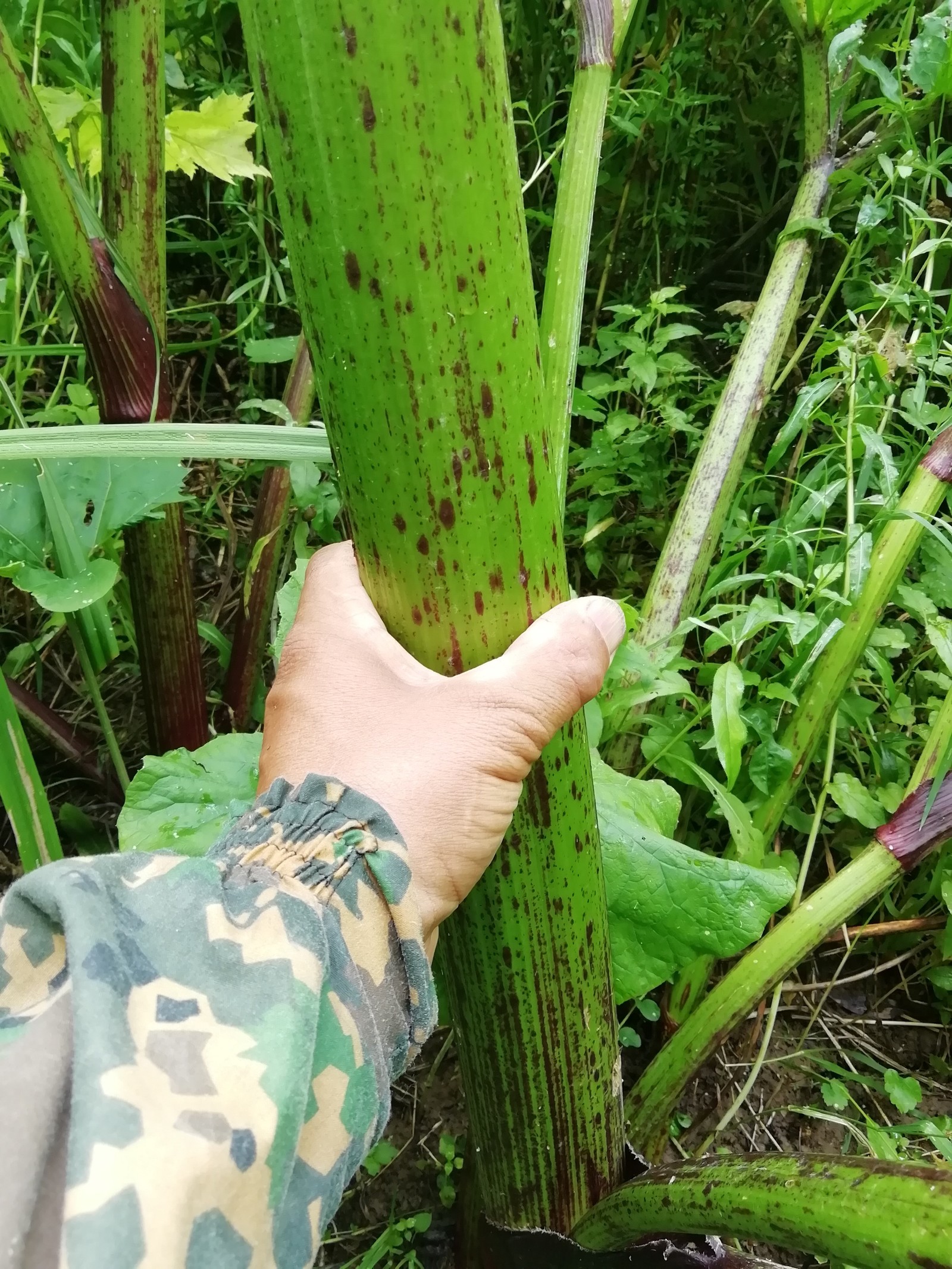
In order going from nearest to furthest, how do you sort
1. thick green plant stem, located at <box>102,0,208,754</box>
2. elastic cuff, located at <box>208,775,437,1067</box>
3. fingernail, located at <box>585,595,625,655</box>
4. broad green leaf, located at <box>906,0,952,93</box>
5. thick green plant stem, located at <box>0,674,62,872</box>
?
1. elastic cuff, located at <box>208,775,437,1067</box>
2. fingernail, located at <box>585,595,625,655</box>
3. thick green plant stem, located at <box>0,674,62,872</box>
4. thick green plant stem, located at <box>102,0,208,754</box>
5. broad green leaf, located at <box>906,0,952,93</box>

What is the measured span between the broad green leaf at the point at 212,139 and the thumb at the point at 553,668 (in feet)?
3.39

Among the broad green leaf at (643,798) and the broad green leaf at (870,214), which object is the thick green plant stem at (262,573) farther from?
the broad green leaf at (870,214)

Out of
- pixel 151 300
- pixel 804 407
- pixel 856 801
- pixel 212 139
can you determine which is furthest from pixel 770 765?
pixel 212 139

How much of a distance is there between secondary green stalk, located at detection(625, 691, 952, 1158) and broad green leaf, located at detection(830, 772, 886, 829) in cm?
12

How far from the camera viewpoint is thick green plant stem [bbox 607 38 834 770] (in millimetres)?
1227

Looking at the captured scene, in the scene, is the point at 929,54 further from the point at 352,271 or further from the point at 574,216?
the point at 352,271

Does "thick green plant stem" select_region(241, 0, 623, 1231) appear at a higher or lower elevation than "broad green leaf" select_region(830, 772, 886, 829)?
higher

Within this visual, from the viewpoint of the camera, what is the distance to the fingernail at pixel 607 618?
0.65m

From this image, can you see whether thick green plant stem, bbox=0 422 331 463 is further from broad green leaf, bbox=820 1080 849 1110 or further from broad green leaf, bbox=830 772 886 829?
broad green leaf, bbox=820 1080 849 1110

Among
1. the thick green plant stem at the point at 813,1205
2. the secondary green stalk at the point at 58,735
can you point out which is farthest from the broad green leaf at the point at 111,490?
the thick green plant stem at the point at 813,1205

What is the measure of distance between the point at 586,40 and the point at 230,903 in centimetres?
94

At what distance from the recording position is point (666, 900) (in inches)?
34.4

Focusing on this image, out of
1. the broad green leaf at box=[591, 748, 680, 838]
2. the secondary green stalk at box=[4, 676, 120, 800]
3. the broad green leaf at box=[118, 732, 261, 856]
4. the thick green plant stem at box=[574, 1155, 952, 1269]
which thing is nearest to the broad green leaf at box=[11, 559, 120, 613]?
the broad green leaf at box=[118, 732, 261, 856]

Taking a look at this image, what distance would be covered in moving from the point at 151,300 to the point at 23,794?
0.61 metres
